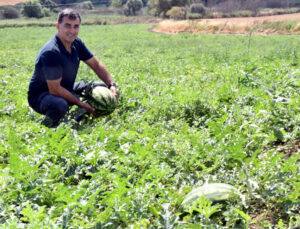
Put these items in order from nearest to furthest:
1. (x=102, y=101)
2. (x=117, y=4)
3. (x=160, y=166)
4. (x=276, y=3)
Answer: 1. (x=160, y=166)
2. (x=102, y=101)
3. (x=276, y=3)
4. (x=117, y=4)

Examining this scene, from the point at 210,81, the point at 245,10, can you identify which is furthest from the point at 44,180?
the point at 245,10

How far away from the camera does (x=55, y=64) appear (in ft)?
15.5

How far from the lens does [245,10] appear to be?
4847 centimetres

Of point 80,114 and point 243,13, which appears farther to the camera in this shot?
point 243,13

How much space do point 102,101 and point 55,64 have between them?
98 centimetres

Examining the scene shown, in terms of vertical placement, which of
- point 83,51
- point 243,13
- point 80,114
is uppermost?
point 243,13

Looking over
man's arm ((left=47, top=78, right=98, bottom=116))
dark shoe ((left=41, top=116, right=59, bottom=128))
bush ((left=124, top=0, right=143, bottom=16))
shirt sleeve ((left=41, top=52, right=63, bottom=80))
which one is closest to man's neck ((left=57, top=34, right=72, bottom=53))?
shirt sleeve ((left=41, top=52, right=63, bottom=80))

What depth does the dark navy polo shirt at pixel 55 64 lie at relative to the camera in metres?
4.70

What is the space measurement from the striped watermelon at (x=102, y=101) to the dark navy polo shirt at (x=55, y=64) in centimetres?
52

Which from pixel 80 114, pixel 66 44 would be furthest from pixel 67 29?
pixel 80 114

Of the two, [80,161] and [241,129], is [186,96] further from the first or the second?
[80,161]

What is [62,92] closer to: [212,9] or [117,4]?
[212,9]

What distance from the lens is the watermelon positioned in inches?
102

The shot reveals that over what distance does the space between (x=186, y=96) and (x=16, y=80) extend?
5.49 meters
